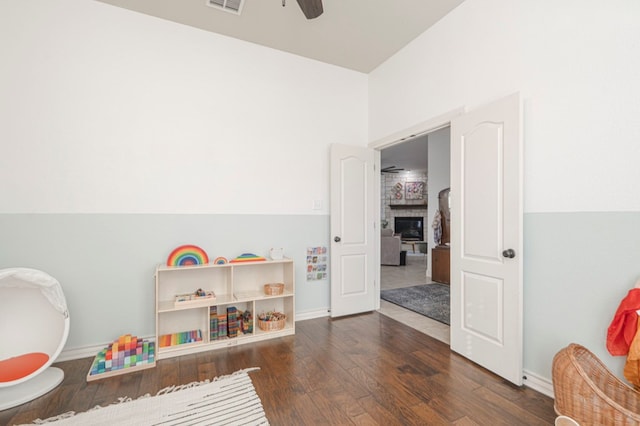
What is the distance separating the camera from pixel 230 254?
3129mm

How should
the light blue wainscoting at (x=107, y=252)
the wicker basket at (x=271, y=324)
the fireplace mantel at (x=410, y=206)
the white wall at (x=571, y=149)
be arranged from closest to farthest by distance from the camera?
the white wall at (x=571, y=149), the light blue wainscoting at (x=107, y=252), the wicker basket at (x=271, y=324), the fireplace mantel at (x=410, y=206)

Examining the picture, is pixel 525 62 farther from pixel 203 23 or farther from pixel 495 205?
pixel 203 23

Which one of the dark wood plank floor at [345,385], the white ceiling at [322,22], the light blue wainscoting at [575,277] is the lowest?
the dark wood plank floor at [345,385]

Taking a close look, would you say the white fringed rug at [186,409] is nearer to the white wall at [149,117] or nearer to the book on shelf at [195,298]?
the book on shelf at [195,298]

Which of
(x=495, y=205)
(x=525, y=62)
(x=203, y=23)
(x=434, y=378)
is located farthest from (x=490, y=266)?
(x=203, y=23)

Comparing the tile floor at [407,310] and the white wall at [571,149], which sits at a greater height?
the white wall at [571,149]

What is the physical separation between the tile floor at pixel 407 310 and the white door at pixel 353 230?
1.05 feet

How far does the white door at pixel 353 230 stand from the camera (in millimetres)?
3559

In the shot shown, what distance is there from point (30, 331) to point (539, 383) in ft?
12.3

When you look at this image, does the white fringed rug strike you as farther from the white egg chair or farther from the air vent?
the air vent

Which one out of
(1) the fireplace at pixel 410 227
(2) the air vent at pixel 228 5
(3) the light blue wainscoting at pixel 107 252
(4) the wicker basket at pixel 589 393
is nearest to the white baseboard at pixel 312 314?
(3) the light blue wainscoting at pixel 107 252

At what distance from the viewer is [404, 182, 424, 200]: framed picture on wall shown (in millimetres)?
10523

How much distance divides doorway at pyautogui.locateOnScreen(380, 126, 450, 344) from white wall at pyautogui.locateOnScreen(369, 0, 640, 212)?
0.65 metres

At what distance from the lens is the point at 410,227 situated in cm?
1055
